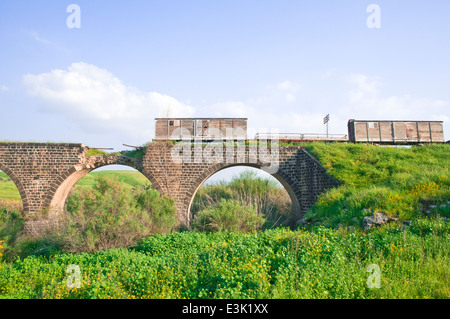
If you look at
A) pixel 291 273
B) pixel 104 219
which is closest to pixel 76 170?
pixel 104 219

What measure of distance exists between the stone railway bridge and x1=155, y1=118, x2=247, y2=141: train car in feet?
4.05

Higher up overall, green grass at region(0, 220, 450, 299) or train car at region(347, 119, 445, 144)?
train car at region(347, 119, 445, 144)

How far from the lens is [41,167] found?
1454 centimetres

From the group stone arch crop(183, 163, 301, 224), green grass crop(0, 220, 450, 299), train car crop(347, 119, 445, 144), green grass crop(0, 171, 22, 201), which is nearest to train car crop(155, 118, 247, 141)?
stone arch crop(183, 163, 301, 224)

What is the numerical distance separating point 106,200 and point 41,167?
6.94m

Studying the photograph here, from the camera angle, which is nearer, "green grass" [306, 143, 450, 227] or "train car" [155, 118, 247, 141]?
"green grass" [306, 143, 450, 227]

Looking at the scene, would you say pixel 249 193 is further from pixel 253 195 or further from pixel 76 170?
pixel 76 170

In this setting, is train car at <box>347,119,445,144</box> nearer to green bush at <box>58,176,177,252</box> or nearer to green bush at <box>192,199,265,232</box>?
green bush at <box>192,199,265,232</box>

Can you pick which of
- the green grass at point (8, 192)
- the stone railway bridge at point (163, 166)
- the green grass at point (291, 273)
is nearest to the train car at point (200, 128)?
the stone railway bridge at point (163, 166)

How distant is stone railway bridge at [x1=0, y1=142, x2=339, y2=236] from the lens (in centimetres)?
1425

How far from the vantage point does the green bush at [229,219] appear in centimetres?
1291
